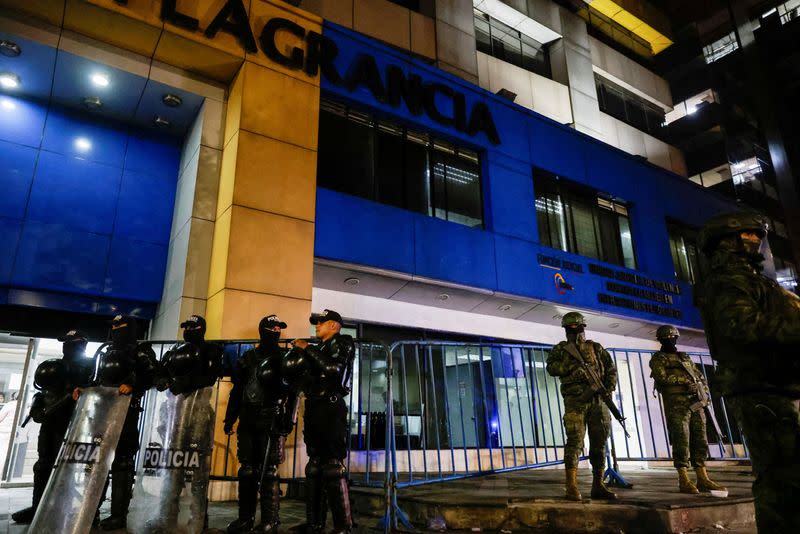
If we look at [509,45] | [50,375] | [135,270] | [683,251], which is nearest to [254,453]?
[50,375]

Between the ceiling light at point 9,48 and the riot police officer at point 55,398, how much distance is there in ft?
18.7

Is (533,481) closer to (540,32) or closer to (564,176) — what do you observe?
(564,176)

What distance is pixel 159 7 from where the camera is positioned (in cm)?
876

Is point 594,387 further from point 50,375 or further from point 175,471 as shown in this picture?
point 50,375

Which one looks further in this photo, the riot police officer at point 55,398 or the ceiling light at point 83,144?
the ceiling light at point 83,144

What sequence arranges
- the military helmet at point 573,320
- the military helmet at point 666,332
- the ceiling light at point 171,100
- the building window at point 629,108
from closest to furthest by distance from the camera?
1. the military helmet at point 573,320
2. the military helmet at point 666,332
3. the ceiling light at point 171,100
4. the building window at point 629,108

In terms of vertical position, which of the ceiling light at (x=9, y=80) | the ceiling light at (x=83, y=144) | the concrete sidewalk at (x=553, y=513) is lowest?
the concrete sidewalk at (x=553, y=513)

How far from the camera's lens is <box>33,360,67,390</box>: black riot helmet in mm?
5781

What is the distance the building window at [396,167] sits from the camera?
10789 mm

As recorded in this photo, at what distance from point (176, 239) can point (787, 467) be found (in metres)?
9.57

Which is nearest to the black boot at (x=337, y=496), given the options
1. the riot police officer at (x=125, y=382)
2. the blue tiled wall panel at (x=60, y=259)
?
the riot police officer at (x=125, y=382)

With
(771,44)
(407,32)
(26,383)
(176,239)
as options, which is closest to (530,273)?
(407,32)

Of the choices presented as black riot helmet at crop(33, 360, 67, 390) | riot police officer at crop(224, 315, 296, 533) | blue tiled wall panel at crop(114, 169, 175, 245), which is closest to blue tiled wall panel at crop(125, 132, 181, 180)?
blue tiled wall panel at crop(114, 169, 175, 245)

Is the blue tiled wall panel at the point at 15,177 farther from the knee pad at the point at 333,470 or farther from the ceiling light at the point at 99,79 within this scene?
the knee pad at the point at 333,470
